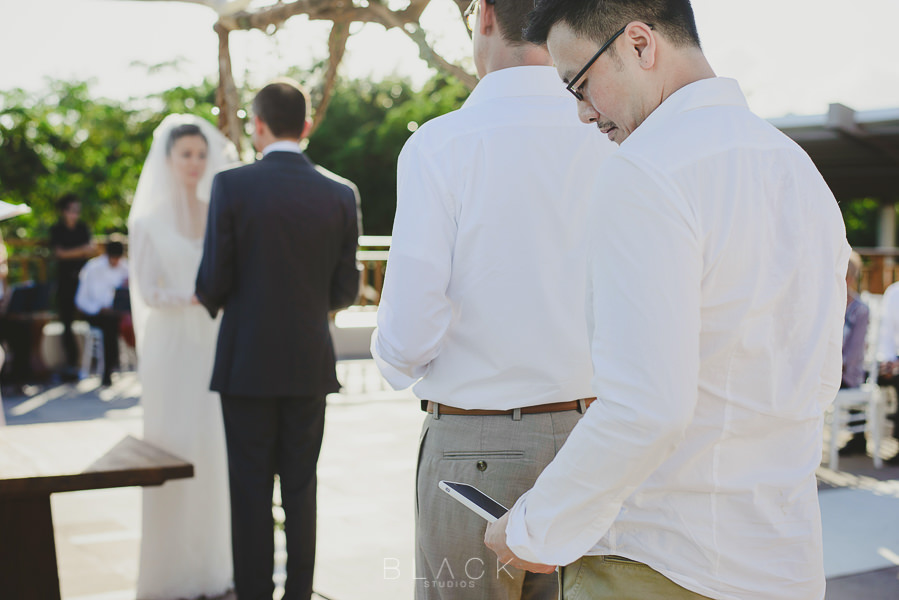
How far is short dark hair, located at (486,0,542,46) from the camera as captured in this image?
1.78m

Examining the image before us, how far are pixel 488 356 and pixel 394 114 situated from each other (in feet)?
83.4

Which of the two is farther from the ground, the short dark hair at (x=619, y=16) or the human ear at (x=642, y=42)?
the short dark hair at (x=619, y=16)

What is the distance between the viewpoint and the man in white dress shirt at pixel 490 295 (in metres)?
1.75

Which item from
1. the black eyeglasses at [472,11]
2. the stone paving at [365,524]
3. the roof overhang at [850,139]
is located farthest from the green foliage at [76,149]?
the black eyeglasses at [472,11]

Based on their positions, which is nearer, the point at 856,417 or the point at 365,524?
the point at 365,524

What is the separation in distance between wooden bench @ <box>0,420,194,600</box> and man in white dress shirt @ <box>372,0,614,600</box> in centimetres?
96

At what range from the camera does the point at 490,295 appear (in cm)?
179

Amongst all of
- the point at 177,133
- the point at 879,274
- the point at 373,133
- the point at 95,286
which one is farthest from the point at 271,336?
the point at 373,133

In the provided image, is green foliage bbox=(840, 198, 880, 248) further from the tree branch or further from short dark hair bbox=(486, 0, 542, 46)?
short dark hair bbox=(486, 0, 542, 46)

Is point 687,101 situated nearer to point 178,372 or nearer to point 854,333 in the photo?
point 178,372

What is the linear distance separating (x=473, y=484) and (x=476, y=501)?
453 mm

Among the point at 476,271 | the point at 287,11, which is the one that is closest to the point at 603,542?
the point at 476,271

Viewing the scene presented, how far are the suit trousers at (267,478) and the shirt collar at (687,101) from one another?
7.07 ft

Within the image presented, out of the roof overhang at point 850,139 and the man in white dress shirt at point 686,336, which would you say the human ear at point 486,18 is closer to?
the man in white dress shirt at point 686,336
